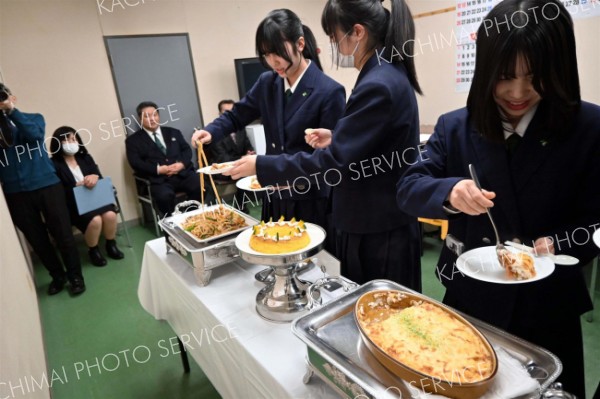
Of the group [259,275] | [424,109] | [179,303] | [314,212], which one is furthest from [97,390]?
[424,109]

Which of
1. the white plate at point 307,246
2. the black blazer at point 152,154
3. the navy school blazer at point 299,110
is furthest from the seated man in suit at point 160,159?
the white plate at point 307,246

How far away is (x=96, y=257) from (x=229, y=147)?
1771 mm

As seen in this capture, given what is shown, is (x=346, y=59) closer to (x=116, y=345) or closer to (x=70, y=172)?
(x=116, y=345)

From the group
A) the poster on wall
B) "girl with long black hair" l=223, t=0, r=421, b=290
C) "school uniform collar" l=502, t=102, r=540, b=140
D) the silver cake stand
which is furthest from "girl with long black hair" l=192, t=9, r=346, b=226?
the poster on wall

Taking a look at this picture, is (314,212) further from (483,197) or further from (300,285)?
(483,197)

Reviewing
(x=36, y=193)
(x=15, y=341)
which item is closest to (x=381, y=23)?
(x=15, y=341)

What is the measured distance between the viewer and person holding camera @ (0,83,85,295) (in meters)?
2.62

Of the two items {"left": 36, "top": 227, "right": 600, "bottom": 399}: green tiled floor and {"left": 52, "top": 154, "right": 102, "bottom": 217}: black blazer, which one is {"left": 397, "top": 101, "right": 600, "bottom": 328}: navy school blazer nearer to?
{"left": 36, "top": 227, "right": 600, "bottom": 399}: green tiled floor

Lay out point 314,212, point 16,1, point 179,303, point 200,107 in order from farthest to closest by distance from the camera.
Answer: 1. point 200,107
2. point 16,1
3. point 314,212
4. point 179,303

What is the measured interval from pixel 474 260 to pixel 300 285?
0.52 metres

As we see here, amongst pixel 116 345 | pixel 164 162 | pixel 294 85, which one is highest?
pixel 294 85

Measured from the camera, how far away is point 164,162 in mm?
3918

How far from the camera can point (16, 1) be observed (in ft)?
11.0

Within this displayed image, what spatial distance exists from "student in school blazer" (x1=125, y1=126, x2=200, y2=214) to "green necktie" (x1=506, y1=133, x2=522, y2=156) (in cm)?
331
